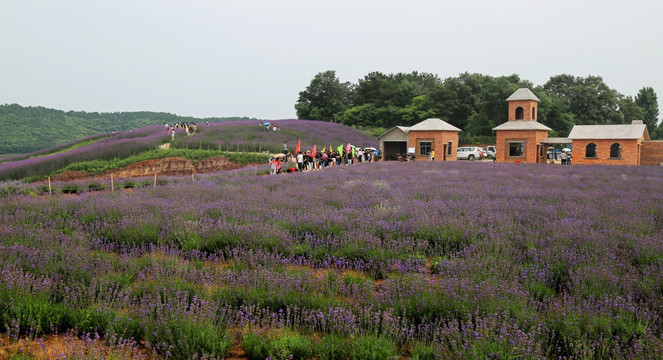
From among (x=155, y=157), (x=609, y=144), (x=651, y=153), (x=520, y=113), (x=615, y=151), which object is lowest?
(x=155, y=157)

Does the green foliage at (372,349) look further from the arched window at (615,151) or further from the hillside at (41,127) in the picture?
the hillside at (41,127)

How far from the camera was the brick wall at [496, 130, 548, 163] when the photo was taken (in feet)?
103

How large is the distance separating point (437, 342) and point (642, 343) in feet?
4.30

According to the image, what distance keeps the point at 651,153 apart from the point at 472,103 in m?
26.4

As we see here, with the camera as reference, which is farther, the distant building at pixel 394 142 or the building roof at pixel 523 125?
the distant building at pixel 394 142

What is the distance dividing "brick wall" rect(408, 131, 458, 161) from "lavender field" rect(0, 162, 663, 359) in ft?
83.3

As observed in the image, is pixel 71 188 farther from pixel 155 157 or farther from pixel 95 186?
pixel 155 157

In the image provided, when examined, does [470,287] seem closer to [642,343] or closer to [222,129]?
[642,343]

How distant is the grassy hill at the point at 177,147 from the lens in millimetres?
24559

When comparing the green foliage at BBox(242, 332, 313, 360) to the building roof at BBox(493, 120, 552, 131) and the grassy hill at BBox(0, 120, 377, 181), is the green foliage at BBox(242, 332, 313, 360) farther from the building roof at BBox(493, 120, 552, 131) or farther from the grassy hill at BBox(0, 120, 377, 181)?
the building roof at BBox(493, 120, 552, 131)

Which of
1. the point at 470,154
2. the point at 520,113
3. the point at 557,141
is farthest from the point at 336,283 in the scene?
the point at 470,154

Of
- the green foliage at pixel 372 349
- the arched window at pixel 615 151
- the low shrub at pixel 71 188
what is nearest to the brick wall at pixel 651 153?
the arched window at pixel 615 151

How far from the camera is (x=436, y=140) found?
106 ft

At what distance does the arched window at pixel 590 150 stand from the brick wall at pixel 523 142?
3167 mm
